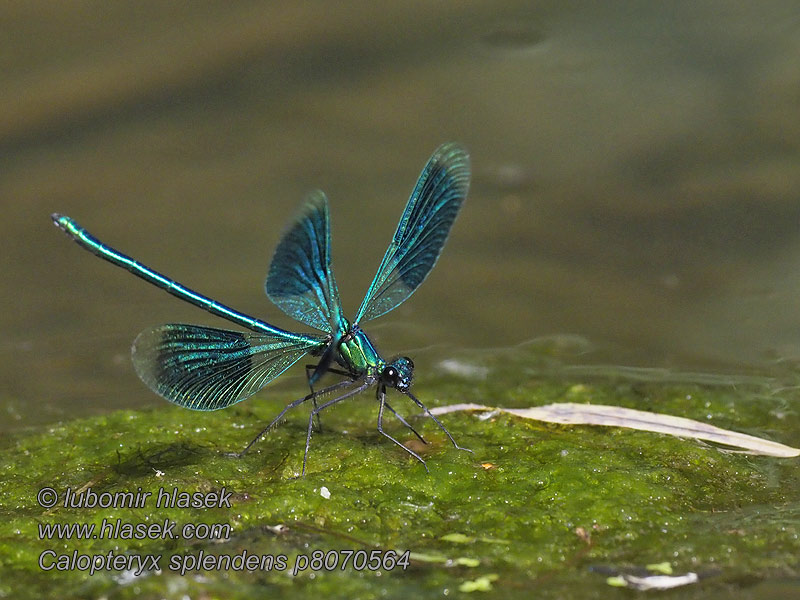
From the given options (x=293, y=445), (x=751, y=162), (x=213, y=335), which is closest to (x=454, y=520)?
(x=293, y=445)

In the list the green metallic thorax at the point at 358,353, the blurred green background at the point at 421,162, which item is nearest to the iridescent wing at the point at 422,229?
the green metallic thorax at the point at 358,353

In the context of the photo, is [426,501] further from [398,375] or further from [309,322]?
[309,322]

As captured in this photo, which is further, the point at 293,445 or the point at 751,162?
the point at 751,162

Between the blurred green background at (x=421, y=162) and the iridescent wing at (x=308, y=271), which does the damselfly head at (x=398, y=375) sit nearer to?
the iridescent wing at (x=308, y=271)

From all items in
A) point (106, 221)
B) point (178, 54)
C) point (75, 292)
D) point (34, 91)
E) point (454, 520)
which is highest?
point (178, 54)

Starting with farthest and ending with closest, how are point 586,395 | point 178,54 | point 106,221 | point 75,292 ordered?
1. point 178,54
2. point 106,221
3. point 75,292
4. point 586,395

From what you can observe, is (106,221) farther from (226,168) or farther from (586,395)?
(586,395)

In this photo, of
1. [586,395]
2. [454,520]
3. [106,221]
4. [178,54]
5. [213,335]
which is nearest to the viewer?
[454,520]

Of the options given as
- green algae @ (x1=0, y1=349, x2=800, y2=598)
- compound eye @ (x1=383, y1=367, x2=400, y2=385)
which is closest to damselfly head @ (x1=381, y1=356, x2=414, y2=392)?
compound eye @ (x1=383, y1=367, x2=400, y2=385)
